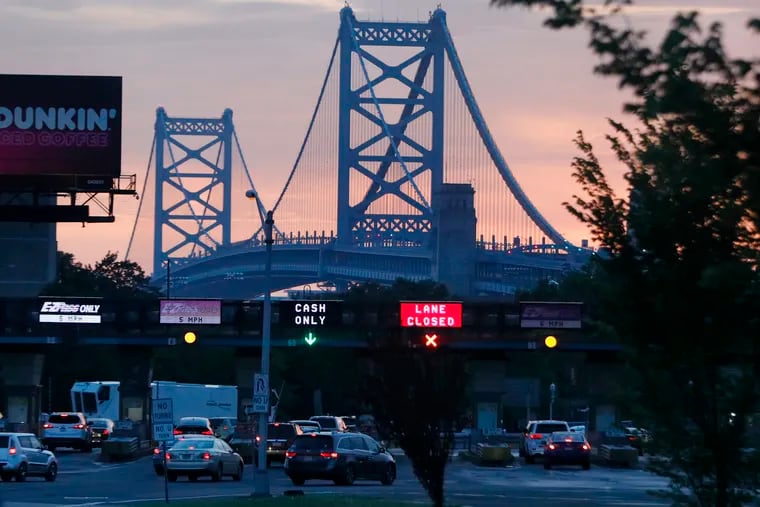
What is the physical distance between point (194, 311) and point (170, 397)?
7.54 metres

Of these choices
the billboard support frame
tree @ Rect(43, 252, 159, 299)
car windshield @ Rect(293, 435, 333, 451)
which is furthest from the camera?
tree @ Rect(43, 252, 159, 299)

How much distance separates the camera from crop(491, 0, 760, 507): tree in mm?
8016

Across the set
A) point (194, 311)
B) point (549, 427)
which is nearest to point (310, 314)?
point (194, 311)

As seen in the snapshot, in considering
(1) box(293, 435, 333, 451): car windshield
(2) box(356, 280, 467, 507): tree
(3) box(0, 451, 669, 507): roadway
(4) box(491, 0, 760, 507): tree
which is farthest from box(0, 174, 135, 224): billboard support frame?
(4) box(491, 0, 760, 507): tree

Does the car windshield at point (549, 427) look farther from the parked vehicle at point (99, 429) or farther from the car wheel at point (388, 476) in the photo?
the parked vehicle at point (99, 429)

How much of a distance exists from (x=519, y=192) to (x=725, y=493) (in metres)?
89.6

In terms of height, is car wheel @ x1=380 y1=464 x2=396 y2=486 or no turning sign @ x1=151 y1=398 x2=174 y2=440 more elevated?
no turning sign @ x1=151 y1=398 x2=174 y2=440

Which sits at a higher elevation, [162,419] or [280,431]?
[162,419]

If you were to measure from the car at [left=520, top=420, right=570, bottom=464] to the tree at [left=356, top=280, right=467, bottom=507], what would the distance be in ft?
97.9

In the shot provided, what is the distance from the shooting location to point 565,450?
50.3m

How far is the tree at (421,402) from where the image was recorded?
22.7m

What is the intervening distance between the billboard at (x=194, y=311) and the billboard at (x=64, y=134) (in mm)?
9583

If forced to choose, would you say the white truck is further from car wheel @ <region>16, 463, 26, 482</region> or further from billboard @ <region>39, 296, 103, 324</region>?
car wheel @ <region>16, 463, 26, 482</region>

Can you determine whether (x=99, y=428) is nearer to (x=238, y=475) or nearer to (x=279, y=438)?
(x=279, y=438)
